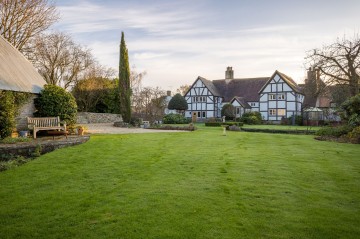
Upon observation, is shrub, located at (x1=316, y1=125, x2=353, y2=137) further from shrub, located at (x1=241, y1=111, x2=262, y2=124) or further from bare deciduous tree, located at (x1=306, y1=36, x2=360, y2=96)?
shrub, located at (x1=241, y1=111, x2=262, y2=124)

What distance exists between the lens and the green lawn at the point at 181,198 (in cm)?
401

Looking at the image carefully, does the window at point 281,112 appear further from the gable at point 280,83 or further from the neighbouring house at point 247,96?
the gable at point 280,83

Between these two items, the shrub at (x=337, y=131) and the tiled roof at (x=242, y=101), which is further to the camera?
the tiled roof at (x=242, y=101)

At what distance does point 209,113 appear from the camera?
4909cm

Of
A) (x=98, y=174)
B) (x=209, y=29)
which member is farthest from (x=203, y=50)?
(x=98, y=174)

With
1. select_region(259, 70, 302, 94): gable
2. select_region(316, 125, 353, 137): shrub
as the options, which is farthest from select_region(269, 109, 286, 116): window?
select_region(316, 125, 353, 137): shrub

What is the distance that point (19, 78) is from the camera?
50.7 feet

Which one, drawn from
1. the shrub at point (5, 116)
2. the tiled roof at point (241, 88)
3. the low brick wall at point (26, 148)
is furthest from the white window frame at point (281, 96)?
the shrub at point (5, 116)

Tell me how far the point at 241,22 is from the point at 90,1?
8.87m

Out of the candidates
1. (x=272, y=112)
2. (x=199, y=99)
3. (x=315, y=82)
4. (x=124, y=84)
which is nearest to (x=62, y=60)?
(x=124, y=84)

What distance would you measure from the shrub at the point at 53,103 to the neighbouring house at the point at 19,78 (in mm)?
370

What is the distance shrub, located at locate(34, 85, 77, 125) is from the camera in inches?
646

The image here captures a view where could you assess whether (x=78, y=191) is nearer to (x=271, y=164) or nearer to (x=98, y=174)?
(x=98, y=174)

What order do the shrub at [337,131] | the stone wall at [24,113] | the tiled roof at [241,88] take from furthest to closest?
the tiled roof at [241,88] < the shrub at [337,131] < the stone wall at [24,113]
